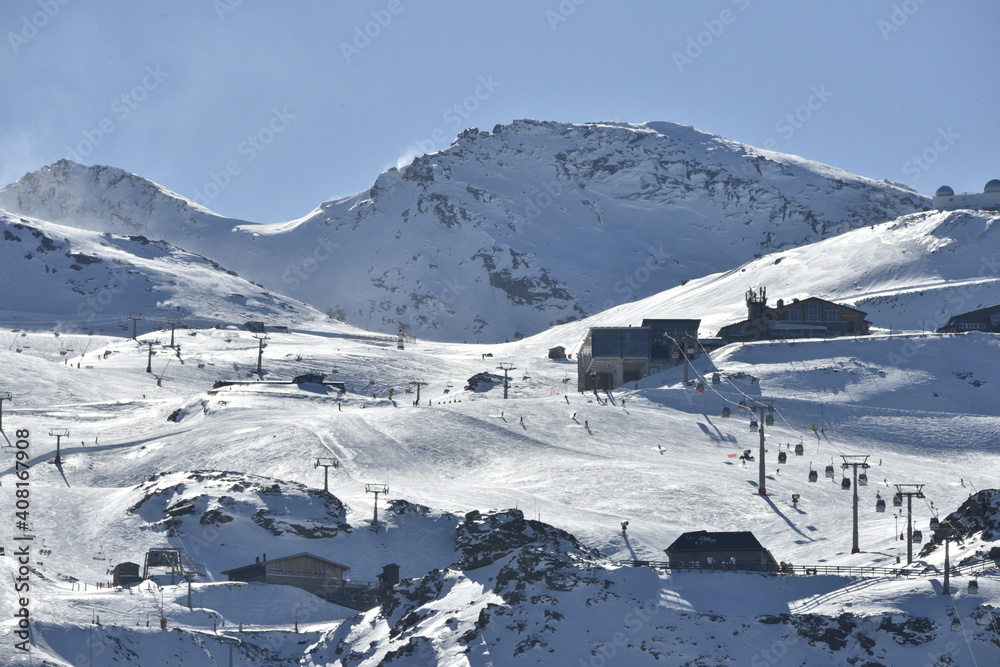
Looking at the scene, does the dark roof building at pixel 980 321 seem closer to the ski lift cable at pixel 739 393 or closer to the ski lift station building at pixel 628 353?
the ski lift station building at pixel 628 353

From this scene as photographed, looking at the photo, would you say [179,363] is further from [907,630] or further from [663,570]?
[907,630]

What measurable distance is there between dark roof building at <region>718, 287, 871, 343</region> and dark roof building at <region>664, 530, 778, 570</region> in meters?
70.7

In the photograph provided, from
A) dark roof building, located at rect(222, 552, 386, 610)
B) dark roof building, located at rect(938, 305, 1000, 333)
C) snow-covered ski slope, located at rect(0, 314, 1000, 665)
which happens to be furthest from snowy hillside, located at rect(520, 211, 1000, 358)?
dark roof building, located at rect(222, 552, 386, 610)

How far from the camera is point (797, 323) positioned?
13312 cm

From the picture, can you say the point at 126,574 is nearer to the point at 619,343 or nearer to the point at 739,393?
the point at 739,393

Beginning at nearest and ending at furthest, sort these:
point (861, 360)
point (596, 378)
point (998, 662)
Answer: point (998, 662)
point (861, 360)
point (596, 378)

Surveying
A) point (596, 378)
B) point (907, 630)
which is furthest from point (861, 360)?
point (907, 630)

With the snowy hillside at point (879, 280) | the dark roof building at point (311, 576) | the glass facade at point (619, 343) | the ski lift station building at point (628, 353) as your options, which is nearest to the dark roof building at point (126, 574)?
the dark roof building at point (311, 576)

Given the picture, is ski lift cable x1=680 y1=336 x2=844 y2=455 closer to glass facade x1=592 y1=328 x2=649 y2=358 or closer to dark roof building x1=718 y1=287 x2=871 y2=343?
glass facade x1=592 y1=328 x2=649 y2=358

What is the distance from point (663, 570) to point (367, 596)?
18.0 m

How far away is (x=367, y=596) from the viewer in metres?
66.0

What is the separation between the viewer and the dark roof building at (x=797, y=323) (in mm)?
131375

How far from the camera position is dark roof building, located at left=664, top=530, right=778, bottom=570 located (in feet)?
195

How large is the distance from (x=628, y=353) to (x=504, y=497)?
148 ft
